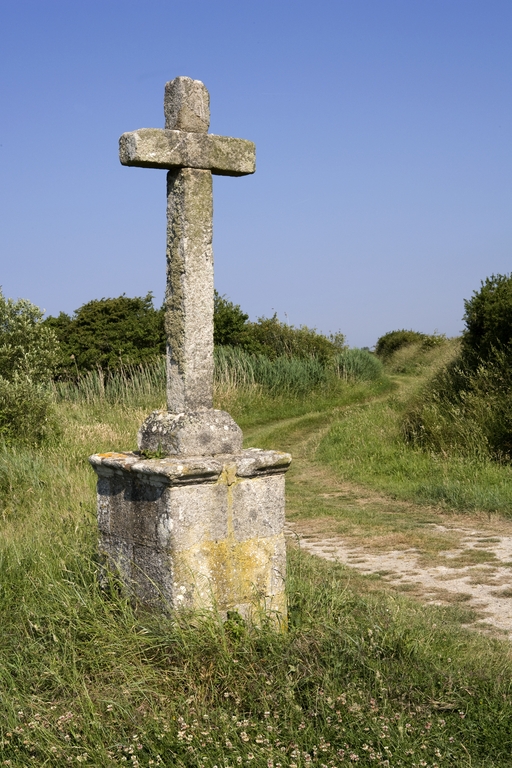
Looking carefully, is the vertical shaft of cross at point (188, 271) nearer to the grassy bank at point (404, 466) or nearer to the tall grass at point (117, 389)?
the grassy bank at point (404, 466)

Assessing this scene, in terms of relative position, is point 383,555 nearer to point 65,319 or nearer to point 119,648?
point 119,648

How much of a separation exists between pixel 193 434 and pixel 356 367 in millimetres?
18287

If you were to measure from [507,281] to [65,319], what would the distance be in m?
13.9

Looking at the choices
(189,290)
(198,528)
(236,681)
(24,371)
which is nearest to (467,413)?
(24,371)

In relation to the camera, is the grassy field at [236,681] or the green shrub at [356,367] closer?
the grassy field at [236,681]

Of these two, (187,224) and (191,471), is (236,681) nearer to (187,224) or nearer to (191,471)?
(191,471)

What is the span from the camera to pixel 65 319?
22734 mm

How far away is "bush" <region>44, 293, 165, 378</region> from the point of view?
67.9 feet

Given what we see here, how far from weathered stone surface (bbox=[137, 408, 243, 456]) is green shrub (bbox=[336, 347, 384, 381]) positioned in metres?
16.9

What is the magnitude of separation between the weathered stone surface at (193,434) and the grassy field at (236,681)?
0.91 m

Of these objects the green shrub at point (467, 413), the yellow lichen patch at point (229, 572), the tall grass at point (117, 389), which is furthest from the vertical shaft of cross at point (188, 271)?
the tall grass at point (117, 389)

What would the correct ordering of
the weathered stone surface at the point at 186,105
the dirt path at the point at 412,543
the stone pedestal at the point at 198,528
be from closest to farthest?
the stone pedestal at the point at 198,528 < the weathered stone surface at the point at 186,105 < the dirt path at the point at 412,543

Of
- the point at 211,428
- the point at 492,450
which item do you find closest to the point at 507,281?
the point at 492,450

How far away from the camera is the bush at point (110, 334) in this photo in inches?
815
